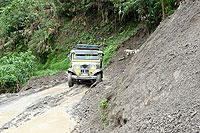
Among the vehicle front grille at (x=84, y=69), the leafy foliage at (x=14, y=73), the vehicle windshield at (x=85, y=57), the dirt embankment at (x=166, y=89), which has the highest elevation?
the dirt embankment at (x=166, y=89)

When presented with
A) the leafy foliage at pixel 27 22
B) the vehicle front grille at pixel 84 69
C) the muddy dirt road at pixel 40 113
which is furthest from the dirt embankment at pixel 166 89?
the leafy foliage at pixel 27 22

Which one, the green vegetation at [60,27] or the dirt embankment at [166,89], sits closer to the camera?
the dirt embankment at [166,89]

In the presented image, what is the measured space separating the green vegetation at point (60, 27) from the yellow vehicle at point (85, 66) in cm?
785

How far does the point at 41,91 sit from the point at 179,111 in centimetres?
1253

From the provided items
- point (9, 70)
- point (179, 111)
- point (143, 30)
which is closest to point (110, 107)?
point (179, 111)

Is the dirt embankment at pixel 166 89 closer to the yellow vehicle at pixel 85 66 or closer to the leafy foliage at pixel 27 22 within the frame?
the yellow vehicle at pixel 85 66

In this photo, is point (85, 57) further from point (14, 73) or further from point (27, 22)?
point (27, 22)

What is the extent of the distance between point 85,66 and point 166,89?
8.56 meters

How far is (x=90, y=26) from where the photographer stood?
28.8m

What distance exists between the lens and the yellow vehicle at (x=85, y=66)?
42.0ft

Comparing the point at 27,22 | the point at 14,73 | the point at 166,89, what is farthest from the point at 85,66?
the point at 27,22

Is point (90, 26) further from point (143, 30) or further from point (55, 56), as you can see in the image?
point (143, 30)

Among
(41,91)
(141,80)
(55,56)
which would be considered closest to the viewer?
(141,80)

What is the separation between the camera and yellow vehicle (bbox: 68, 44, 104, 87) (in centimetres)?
1281
